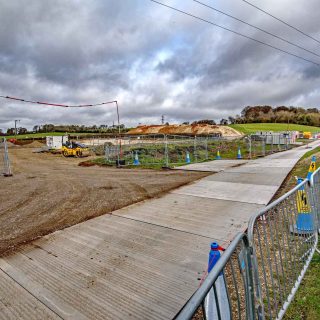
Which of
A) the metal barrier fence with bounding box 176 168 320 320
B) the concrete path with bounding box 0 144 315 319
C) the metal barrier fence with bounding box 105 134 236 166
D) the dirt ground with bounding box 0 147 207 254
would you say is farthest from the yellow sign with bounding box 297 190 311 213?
the metal barrier fence with bounding box 105 134 236 166

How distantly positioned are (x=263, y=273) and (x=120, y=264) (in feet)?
6.67

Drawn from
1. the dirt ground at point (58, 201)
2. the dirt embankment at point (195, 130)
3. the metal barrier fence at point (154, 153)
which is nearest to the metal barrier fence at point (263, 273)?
the dirt ground at point (58, 201)

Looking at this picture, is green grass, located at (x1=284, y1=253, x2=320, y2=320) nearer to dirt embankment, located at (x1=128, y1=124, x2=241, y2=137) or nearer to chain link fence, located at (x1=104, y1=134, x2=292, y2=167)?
chain link fence, located at (x1=104, y1=134, x2=292, y2=167)

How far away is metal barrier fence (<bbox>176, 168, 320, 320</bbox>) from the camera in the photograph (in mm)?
1765

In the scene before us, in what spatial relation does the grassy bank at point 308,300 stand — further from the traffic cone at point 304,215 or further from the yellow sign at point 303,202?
the yellow sign at point 303,202

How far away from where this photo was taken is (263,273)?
10.4ft

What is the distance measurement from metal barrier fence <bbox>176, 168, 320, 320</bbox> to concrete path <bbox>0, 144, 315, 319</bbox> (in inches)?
21.2

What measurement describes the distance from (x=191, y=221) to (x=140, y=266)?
7.06ft

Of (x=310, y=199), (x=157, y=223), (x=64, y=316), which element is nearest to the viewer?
(x=64, y=316)

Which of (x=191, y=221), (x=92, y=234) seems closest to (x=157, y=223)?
(x=191, y=221)

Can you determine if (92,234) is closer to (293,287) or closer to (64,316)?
(64,316)

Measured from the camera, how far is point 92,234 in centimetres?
520

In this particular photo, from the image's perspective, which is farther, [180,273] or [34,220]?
[34,220]

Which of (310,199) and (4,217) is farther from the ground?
(310,199)
